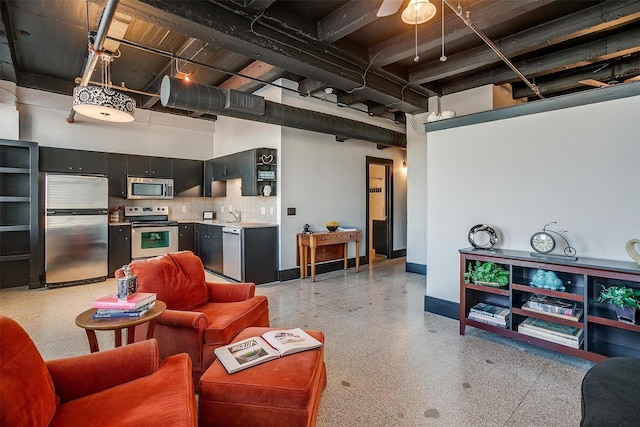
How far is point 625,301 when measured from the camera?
243 cm

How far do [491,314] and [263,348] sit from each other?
2368 millimetres

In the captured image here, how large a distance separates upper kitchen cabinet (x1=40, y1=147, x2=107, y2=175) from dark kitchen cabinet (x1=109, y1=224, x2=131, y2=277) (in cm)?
109

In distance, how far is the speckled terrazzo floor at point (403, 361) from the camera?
80.4 inches

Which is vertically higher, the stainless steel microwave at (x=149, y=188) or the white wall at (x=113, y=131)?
the white wall at (x=113, y=131)

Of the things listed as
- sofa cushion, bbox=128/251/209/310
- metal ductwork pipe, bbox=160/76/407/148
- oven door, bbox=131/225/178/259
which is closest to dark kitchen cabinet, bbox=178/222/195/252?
oven door, bbox=131/225/178/259

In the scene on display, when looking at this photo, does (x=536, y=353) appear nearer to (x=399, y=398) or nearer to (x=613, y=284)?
(x=613, y=284)

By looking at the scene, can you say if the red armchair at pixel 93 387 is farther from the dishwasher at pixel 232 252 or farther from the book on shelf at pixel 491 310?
the dishwasher at pixel 232 252

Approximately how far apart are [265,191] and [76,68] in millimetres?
3679

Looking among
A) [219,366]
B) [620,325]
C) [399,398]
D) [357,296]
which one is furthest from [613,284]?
[219,366]

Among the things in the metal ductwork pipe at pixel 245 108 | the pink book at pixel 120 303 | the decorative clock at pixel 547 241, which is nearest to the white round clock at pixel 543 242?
the decorative clock at pixel 547 241

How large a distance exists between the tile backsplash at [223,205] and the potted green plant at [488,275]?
3.33 meters

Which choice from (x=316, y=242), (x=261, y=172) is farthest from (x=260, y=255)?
(x=261, y=172)

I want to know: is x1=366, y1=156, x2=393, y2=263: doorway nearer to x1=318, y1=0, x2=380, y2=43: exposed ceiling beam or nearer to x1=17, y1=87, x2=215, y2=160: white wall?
x1=318, y1=0, x2=380, y2=43: exposed ceiling beam

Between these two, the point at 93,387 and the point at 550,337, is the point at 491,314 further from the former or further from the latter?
the point at 93,387
